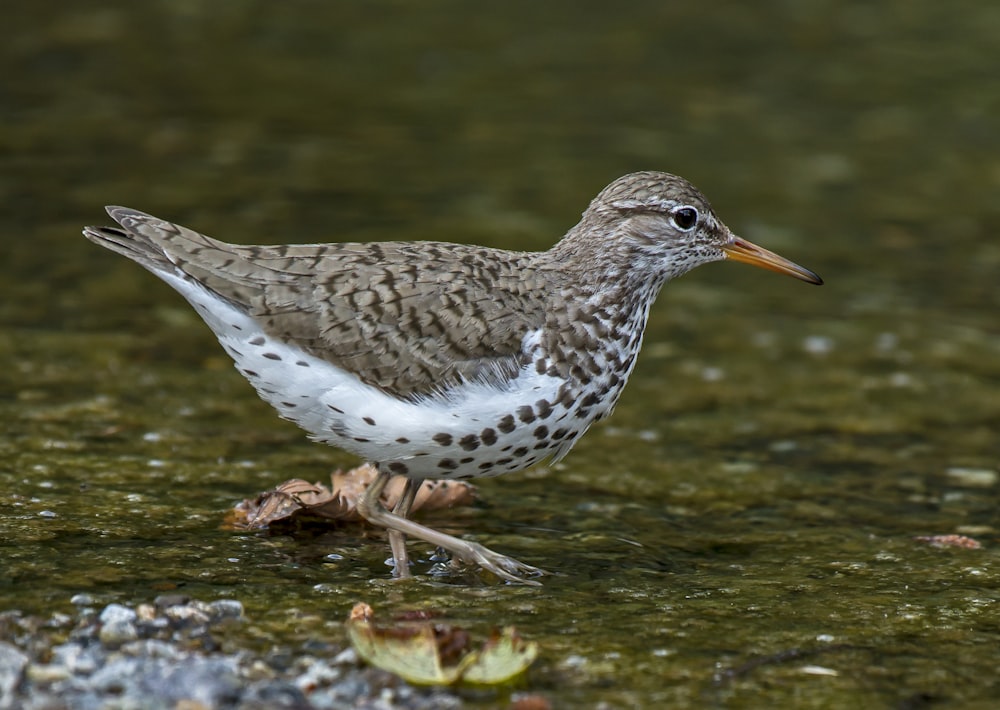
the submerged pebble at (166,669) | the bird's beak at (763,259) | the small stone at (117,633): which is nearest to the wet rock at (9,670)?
the submerged pebble at (166,669)

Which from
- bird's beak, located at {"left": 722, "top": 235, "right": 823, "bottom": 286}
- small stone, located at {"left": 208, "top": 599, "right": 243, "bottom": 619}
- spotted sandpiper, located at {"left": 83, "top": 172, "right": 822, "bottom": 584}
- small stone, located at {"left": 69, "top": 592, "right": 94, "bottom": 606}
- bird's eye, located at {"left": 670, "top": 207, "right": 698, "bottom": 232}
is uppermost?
bird's eye, located at {"left": 670, "top": 207, "right": 698, "bottom": 232}

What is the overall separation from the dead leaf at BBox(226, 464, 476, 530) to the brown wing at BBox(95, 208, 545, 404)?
763 millimetres

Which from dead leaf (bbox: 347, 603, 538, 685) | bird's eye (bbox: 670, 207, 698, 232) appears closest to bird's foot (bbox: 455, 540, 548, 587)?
dead leaf (bbox: 347, 603, 538, 685)

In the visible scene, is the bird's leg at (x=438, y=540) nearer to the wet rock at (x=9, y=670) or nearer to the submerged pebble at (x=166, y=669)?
the submerged pebble at (x=166, y=669)

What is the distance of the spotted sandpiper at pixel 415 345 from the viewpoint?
5.70 meters

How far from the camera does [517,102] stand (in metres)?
13.9

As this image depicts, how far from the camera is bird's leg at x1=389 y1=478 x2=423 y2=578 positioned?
578 centimetres

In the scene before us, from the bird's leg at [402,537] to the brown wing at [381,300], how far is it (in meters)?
0.59

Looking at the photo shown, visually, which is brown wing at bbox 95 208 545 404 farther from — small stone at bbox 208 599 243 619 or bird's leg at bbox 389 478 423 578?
small stone at bbox 208 599 243 619

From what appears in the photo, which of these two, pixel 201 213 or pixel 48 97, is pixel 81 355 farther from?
pixel 48 97

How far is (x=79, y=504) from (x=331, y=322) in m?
1.50

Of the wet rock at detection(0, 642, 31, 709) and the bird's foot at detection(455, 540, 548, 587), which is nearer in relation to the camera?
the wet rock at detection(0, 642, 31, 709)

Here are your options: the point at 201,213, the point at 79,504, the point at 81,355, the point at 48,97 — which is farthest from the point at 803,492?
the point at 48,97

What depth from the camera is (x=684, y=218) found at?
648 cm
